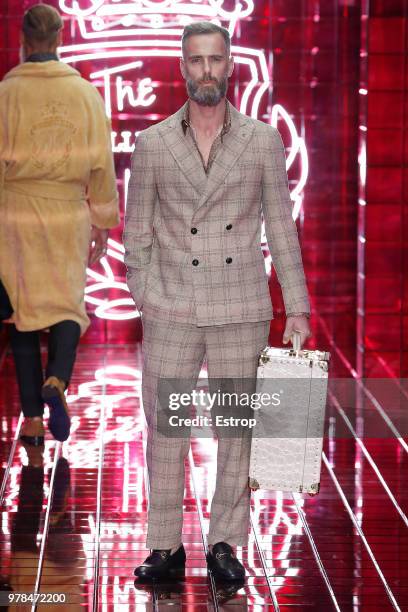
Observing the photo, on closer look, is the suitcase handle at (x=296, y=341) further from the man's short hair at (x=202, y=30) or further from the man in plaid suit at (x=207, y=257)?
the man's short hair at (x=202, y=30)

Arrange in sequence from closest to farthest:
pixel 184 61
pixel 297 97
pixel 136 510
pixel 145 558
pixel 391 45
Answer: pixel 184 61
pixel 145 558
pixel 136 510
pixel 391 45
pixel 297 97

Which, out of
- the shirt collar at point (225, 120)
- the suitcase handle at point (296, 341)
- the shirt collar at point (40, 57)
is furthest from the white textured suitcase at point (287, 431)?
the shirt collar at point (40, 57)

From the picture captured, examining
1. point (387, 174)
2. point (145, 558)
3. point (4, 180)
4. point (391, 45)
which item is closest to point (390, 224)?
point (387, 174)

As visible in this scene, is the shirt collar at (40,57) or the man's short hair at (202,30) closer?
the man's short hair at (202,30)

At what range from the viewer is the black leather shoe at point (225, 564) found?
14.0 ft

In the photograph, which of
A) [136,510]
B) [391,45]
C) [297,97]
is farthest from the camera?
[297,97]

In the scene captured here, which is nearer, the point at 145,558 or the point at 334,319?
the point at 145,558

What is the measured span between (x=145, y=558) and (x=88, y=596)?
39 centimetres

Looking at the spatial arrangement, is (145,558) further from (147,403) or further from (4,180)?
(4,180)

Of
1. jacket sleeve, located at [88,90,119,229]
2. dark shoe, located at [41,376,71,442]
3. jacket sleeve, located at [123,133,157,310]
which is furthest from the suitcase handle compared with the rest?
jacket sleeve, located at [88,90,119,229]

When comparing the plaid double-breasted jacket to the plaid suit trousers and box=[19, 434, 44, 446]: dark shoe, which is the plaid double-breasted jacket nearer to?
the plaid suit trousers

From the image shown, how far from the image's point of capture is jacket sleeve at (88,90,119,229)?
19.2 feet

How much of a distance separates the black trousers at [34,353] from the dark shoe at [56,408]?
0.22 meters

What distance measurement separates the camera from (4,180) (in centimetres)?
582
